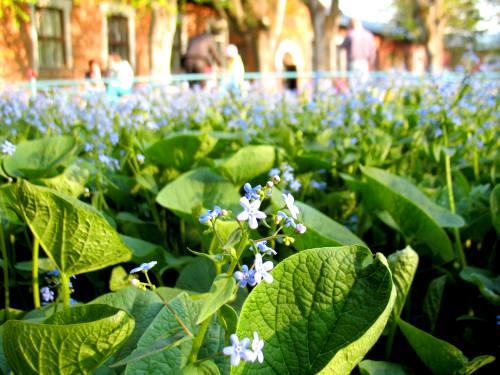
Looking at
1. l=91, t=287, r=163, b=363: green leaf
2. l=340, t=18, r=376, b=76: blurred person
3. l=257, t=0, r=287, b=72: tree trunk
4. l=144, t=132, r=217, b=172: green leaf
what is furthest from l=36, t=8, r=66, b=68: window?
l=91, t=287, r=163, b=363: green leaf

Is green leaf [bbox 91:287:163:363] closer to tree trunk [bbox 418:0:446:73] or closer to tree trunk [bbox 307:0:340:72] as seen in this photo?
tree trunk [bbox 307:0:340:72]

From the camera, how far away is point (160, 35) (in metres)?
13.7

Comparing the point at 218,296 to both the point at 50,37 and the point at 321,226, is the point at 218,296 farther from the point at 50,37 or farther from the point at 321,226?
the point at 50,37

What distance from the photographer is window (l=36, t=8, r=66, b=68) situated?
1507 centimetres

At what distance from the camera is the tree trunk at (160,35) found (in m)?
13.4

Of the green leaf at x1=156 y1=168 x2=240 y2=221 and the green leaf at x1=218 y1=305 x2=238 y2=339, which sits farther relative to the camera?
the green leaf at x1=156 y1=168 x2=240 y2=221

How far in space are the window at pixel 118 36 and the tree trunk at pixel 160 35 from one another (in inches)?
136

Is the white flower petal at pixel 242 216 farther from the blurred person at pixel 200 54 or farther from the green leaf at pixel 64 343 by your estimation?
the blurred person at pixel 200 54

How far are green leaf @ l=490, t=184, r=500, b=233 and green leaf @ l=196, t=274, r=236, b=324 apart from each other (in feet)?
3.36

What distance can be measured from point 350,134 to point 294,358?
183 centimetres

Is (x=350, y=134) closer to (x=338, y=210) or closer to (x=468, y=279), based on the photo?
(x=338, y=210)

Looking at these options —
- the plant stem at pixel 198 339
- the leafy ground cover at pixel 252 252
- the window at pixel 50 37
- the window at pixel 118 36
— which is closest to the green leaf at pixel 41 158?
the leafy ground cover at pixel 252 252

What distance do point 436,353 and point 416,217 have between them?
0.41m

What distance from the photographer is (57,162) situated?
1639 mm
